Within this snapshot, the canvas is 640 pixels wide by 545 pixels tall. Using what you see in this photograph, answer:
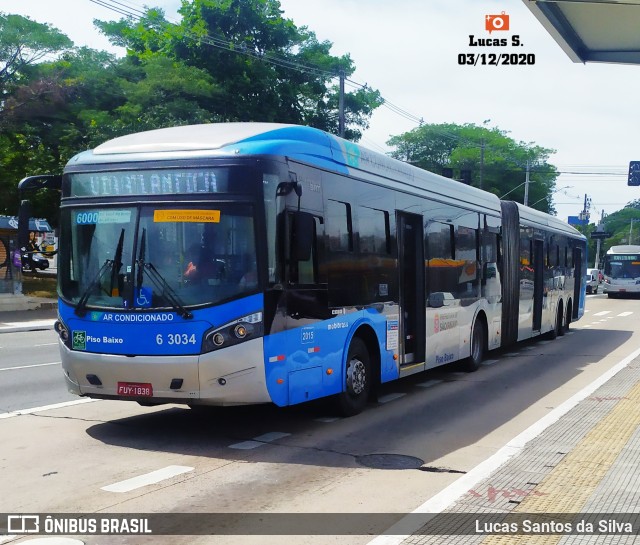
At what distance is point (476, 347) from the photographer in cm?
1460

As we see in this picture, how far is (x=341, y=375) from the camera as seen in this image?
9.05 m

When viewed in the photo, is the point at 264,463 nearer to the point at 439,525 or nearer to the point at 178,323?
the point at 178,323

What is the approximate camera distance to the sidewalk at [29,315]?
2352 cm

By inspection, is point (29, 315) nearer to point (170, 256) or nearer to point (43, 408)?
point (43, 408)

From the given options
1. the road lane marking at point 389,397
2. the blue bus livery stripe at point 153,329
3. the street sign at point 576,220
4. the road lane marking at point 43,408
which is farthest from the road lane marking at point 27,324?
the street sign at point 576,220

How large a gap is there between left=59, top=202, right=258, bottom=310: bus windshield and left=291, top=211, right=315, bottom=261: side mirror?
1.74 feet

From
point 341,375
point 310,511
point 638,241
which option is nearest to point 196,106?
point 341,375

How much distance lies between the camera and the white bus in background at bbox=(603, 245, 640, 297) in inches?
1940

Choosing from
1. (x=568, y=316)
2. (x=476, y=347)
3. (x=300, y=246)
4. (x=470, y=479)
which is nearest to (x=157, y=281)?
(x=300, y=246)

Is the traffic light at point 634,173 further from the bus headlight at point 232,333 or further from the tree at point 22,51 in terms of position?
the bus headlight at point 232,333

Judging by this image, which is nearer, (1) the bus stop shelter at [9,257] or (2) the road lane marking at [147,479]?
(2) the road lane marking at [147,479]

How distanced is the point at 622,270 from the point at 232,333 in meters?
46.6

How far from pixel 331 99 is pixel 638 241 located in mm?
97601

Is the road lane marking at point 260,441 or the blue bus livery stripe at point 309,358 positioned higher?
the blue bus livery stripe at point 309,358
